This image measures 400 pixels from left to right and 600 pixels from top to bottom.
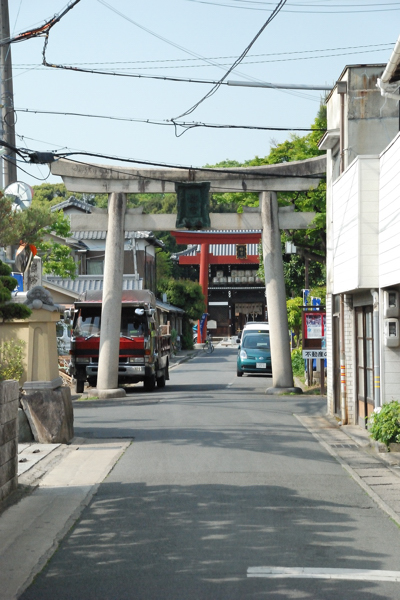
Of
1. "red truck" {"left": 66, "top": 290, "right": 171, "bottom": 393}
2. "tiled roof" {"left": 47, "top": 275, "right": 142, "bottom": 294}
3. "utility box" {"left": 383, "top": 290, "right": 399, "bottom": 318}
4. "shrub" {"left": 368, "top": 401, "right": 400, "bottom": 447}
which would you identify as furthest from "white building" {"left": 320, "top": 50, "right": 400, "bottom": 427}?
"tiled roof" {"left": 47, "top": 275, "right": 142, "bottom": 294}

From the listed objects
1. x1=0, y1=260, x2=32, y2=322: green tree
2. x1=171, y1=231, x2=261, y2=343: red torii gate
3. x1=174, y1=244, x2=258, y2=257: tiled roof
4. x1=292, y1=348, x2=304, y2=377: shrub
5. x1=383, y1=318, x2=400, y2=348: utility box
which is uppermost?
x1=174, y1=244, x2=258, y2=257: tiled roof

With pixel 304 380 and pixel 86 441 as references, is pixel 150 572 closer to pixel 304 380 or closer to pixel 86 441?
pixel 86 441

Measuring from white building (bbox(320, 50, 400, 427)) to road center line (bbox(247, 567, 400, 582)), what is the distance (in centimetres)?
741

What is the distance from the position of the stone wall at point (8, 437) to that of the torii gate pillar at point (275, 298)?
16365mm

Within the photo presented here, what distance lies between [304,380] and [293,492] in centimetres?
2243

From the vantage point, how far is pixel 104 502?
31.5 feet

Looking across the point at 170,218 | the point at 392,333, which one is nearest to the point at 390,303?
the point at 392,333

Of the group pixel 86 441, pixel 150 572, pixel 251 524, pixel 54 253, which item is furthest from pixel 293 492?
pixel 54 253

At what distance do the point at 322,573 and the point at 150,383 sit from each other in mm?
21915

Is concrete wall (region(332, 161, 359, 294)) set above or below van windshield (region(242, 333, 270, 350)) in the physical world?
above

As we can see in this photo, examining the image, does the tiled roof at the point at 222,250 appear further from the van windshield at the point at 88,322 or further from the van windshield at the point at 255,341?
the van windshield at the point at 88,322

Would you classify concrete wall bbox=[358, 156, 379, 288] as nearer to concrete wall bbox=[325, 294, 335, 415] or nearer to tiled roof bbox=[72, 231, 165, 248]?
concrete wall bbox=[325, 294, 335, 415]

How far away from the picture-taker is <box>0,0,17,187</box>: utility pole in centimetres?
1905

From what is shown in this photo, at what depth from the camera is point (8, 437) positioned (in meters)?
9.94
